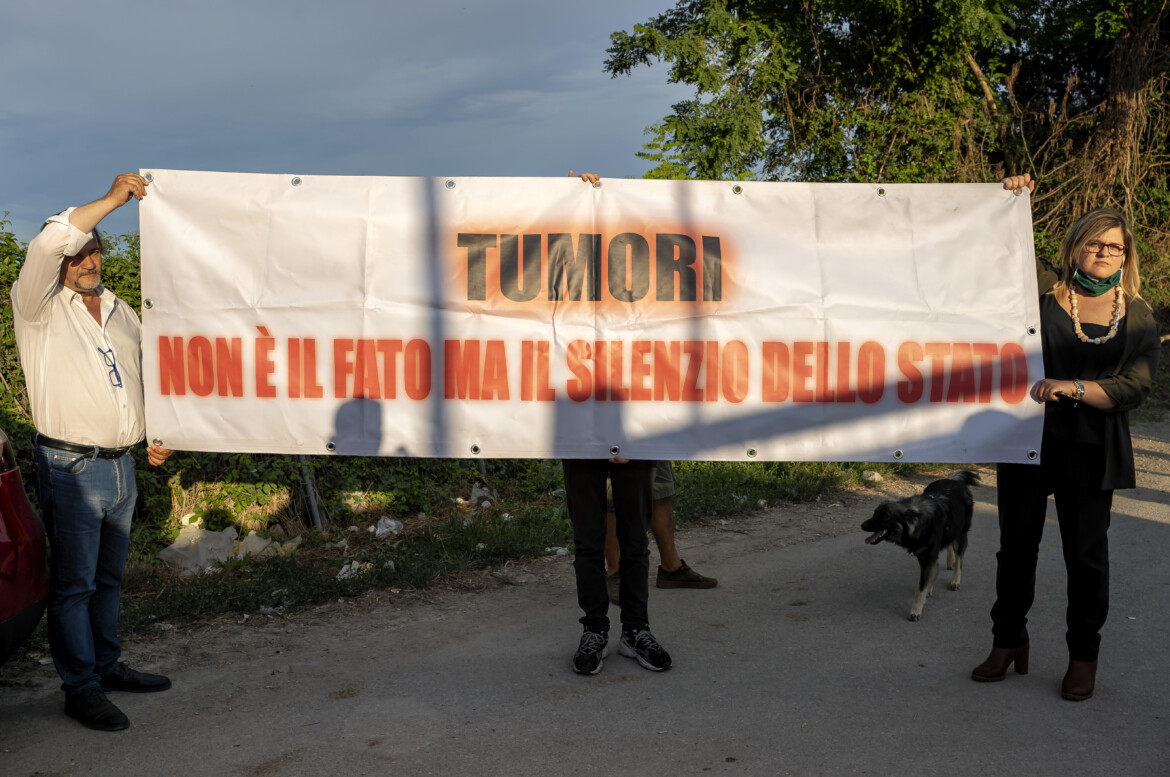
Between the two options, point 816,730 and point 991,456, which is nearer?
point 816,730

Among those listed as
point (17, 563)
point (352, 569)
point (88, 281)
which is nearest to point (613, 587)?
point (352, 569)

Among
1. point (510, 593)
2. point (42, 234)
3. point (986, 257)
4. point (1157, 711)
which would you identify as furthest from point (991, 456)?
point (42, 234)

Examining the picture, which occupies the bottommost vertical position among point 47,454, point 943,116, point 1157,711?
point 1157,711

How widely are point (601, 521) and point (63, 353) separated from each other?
245 centimetres

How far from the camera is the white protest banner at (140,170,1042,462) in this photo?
435 cm

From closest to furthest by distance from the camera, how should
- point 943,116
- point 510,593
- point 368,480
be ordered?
point 510,593, point 368,480, point 943,116

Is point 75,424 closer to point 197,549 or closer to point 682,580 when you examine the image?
point 197,549

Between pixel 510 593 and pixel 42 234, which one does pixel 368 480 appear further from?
pixel 42 234

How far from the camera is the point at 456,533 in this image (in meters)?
6.68

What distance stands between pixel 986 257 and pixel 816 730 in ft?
7.71

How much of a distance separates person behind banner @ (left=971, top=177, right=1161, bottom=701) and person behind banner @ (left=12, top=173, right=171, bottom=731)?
3.99 m

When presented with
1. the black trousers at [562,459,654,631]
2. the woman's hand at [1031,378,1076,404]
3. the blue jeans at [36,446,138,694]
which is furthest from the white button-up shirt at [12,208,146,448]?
the woman's hand at [1031,378,1076,404]

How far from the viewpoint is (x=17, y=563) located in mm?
3527

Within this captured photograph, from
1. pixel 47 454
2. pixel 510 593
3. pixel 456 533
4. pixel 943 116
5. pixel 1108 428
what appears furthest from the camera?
pixel 943 116
